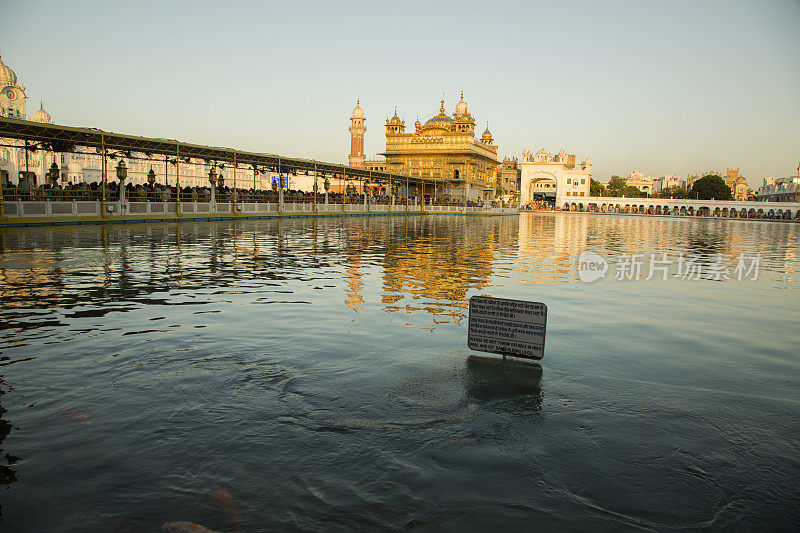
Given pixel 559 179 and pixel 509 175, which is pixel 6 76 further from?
pixel 509 175

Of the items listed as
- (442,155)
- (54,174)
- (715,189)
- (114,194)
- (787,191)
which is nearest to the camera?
(54,174)

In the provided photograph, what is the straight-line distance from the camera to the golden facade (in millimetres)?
87062

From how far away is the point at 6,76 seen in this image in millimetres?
81125

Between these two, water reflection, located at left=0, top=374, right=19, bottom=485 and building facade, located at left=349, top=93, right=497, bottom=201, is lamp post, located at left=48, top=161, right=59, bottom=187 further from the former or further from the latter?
building facade, located at left=349, top=93, right=497, bottom=201

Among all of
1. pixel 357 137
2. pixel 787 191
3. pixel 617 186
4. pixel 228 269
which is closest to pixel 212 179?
pixel 228 269

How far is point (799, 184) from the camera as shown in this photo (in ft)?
484

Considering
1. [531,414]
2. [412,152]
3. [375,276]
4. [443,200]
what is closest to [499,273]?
[375,276]

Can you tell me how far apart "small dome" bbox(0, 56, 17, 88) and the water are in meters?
94.2

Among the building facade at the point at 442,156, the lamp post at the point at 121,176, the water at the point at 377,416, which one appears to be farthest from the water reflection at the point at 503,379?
the building facade at the point at 442,156

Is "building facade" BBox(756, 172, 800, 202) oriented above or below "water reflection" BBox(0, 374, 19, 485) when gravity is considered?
above

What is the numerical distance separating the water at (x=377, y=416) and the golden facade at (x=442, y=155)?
3056 inches

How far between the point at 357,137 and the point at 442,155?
60.6 m

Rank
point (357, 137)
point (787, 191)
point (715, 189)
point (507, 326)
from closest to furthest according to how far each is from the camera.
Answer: point (507, 326) < point (715, 189) < point (357, 137) < point (787, 191)

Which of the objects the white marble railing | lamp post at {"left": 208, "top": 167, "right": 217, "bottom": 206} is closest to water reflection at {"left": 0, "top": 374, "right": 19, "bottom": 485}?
the white marble railing
